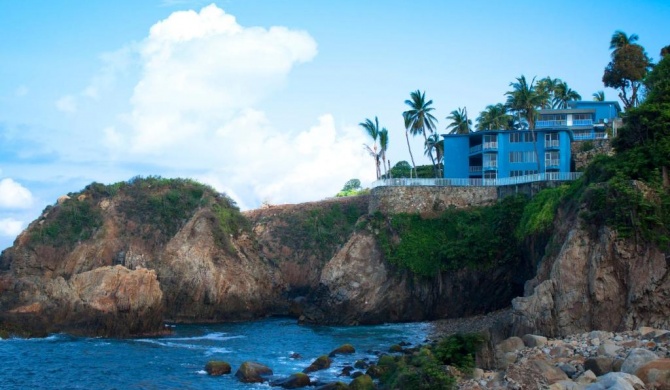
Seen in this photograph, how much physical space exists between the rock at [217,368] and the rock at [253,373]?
3.57 feet

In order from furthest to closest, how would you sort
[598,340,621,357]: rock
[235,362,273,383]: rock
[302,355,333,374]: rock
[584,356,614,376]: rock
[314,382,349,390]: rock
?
[302,355,333,374]: rock → [235,362,273,383]: rock → [314,382,349,390]: rock → [598,340,621,357]: rock → [584,356,614,376]: rock

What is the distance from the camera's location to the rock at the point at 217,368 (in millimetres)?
35719

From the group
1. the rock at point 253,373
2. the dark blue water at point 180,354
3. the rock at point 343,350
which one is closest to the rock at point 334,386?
the dark blue water at point 180,354

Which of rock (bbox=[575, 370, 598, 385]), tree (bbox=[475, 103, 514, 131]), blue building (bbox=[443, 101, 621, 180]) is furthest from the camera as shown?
tree (bbox=[475, 103, 514, 131])

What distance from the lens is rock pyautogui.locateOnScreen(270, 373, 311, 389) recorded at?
32.4 metres

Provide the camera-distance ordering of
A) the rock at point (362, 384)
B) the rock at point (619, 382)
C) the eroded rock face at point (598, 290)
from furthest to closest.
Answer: the eroded rock face at point (598, 290) → the rock at point (362, 384) → the rock at point (619, 382)

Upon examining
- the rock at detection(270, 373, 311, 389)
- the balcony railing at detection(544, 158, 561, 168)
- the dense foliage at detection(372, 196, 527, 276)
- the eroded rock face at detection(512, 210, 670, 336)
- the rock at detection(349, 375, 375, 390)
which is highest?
the balcony railing at detection(544, 158, 561, 168)

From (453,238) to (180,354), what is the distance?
24916 millimetres

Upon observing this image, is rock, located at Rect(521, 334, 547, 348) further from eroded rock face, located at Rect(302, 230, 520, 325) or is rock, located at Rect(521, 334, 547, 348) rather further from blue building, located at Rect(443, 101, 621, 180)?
blue building, located at Rect(443, 101, 621, 180)

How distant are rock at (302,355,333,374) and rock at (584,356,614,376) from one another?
15.6 metres

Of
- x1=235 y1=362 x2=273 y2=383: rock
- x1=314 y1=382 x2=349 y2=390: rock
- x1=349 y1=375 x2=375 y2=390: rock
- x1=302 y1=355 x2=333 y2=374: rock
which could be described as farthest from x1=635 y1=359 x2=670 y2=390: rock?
x1=235 y1=362 x2=273 y2=383: rock

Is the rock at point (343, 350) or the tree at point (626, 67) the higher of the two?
the tree at point (626, 67)

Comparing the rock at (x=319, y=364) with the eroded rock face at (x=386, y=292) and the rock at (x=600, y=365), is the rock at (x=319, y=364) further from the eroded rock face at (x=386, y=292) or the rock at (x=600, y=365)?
the eroded rock face at (x=386, y=292)

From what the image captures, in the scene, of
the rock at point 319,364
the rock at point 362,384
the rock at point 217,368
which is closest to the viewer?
the rock at point 362,384
